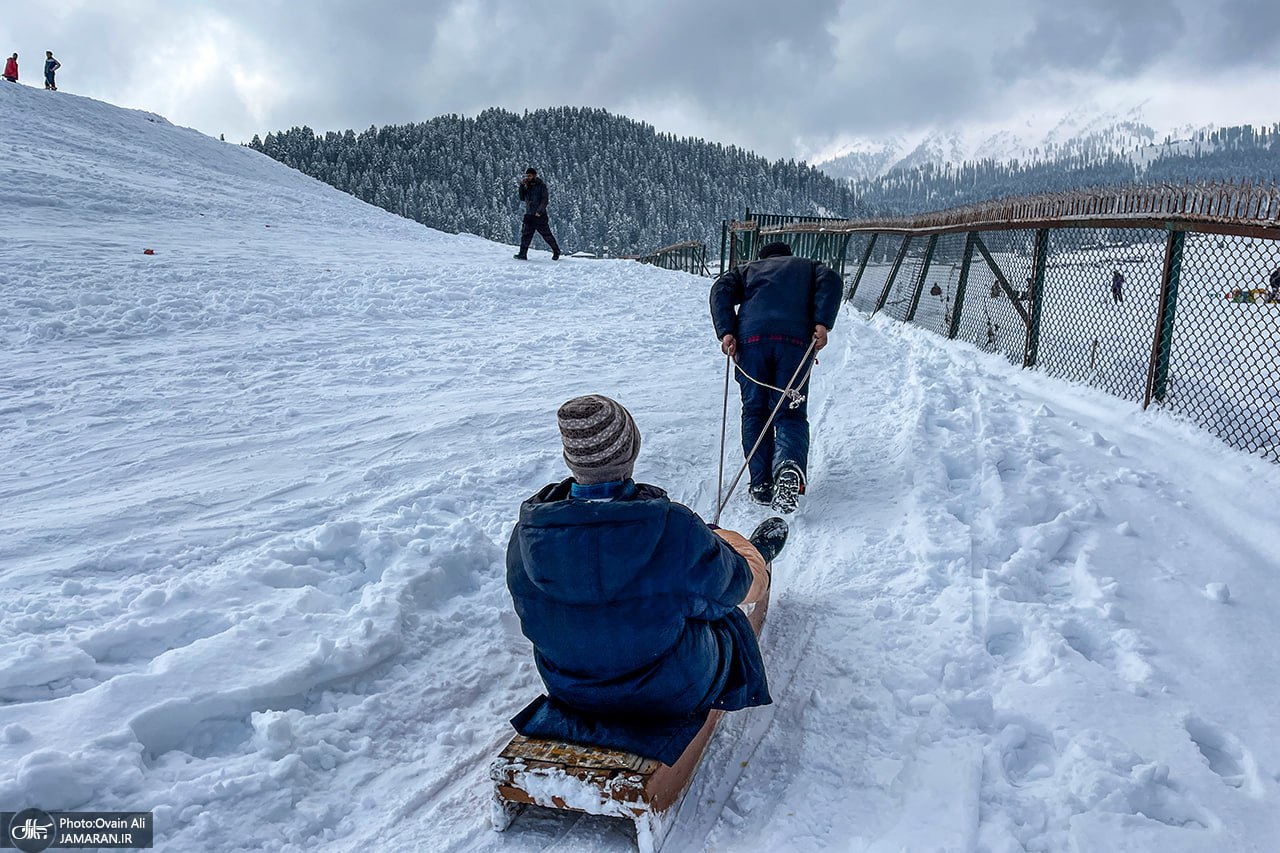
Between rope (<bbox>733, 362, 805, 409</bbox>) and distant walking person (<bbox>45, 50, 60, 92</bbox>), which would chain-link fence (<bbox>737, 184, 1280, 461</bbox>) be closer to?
rope (<bbox>733, 362, 805, 409</bbox>)

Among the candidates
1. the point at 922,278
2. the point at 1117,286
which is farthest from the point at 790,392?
the point at 922,278

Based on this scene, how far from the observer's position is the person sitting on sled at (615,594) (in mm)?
2262

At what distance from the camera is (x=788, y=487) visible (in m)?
4.91

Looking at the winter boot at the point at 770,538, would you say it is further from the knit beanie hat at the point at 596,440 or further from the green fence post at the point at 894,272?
the green fence post at the point at 894,272

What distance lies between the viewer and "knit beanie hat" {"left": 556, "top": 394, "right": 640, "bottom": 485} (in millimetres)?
2312

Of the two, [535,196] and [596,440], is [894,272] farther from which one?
[596,440]

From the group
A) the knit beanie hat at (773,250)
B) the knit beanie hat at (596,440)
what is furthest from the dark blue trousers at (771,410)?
the knit beanie hat at (596,440)

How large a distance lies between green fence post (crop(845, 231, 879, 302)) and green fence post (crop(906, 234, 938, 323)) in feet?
6.07

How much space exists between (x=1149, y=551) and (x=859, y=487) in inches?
68.3

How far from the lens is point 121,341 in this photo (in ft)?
24.8

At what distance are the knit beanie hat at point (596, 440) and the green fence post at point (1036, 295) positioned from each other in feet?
21.6

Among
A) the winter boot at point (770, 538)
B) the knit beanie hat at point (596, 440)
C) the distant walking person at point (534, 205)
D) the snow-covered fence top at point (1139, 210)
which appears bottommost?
the winter boot at point (770, 538)

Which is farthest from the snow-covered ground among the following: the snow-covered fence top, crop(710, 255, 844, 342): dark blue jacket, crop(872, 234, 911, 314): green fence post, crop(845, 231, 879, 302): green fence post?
crop(845, 231, 879, 302): green fence post

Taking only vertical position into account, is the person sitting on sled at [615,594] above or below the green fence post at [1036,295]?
below
